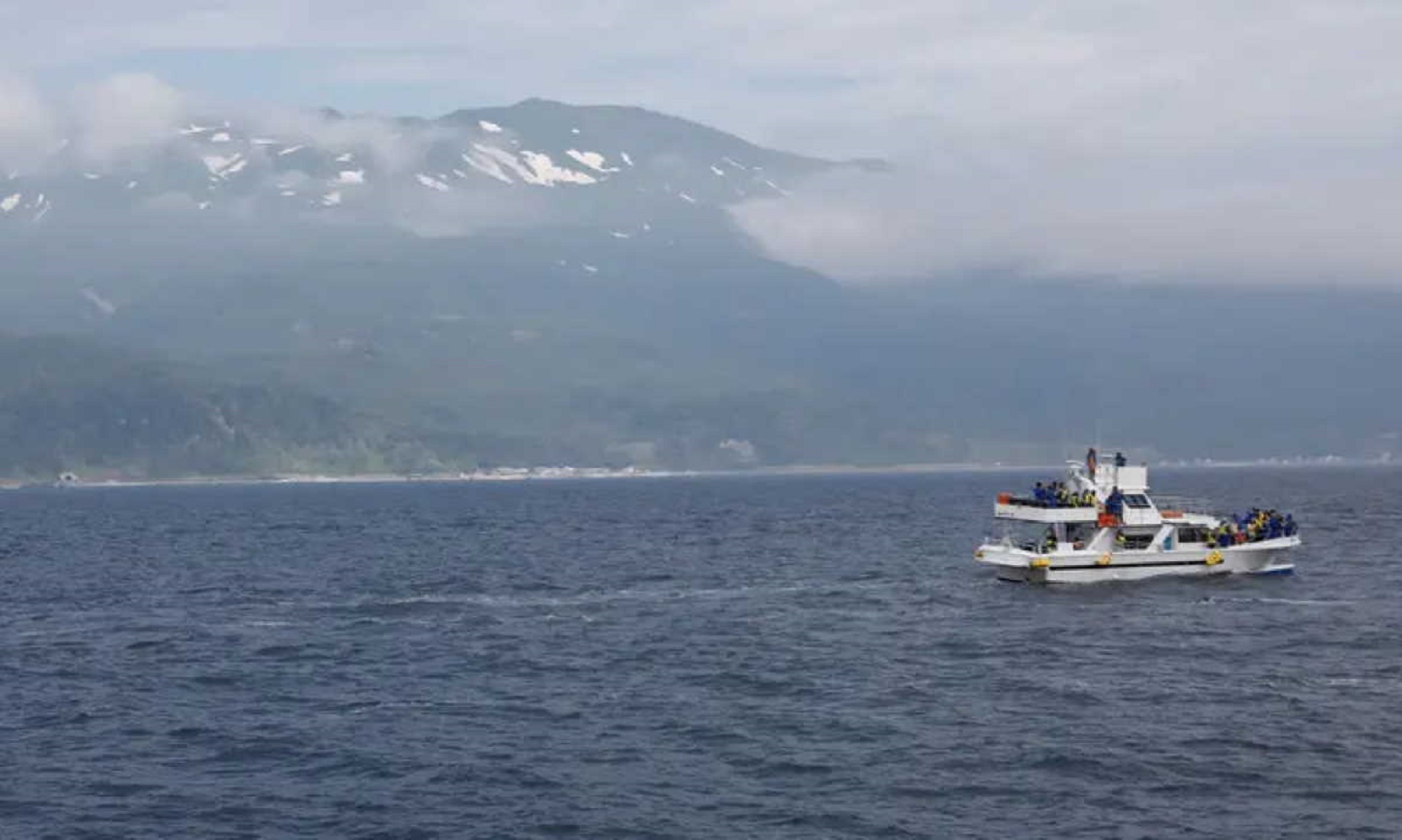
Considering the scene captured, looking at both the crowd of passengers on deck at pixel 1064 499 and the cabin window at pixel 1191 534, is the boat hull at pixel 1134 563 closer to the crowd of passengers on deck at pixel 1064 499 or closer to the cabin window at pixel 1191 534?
Answer: the cabin window at pixel 1191 534

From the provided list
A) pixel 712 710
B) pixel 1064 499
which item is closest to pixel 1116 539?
pixel 1064 499

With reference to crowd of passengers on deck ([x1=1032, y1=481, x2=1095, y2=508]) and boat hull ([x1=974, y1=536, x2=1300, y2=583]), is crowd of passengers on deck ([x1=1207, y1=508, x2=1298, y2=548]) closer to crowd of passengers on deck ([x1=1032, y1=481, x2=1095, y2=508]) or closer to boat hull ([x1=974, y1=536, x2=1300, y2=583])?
boat hull ([x1=974, y1=536, x2=1300, y2=583])

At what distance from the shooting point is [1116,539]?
138m

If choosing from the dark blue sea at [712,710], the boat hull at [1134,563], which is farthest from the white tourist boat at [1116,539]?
the dark blue sea at [712,710]

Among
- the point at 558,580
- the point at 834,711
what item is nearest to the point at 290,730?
Answer: the point at 834,711

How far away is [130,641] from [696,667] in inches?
1459

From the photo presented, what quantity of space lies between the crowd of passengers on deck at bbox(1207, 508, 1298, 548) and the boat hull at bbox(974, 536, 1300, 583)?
0.67 metres

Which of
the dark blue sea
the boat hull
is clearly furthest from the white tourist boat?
the dark blue sea

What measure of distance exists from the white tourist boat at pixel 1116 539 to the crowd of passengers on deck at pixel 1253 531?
0.19ft

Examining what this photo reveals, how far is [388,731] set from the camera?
8050 cm

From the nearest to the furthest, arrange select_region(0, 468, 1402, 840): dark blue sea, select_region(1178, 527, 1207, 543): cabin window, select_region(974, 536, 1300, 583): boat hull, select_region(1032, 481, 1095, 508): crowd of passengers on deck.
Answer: select_region(0, 468, 1402, 840): dark blue sea < select_region(974, 536, 1300, 583): boat hull < select_region(1032, 481, 1095, 508): crowd of passengers on deck < select_region(1178, 527, 1207, 543): cabin window

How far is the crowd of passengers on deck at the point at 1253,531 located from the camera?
5561 inches

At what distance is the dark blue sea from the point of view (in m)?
66.0

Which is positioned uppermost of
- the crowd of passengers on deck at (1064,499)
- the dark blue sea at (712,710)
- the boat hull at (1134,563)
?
the crowd of passengers on deck at (1064,499)
